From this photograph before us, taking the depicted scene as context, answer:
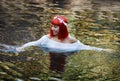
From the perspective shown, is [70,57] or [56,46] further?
[56,46]

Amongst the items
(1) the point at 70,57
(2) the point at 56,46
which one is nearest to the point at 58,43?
(2) the point at 56,46

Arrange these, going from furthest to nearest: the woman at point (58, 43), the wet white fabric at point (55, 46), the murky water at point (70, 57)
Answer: the wet white fabric at point (55, 46) → the woman at point (58, 43) → the murky water at point (70, 57)

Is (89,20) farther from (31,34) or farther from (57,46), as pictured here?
(57,46)

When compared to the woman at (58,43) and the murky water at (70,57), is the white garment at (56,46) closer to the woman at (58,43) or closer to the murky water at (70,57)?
the woman at (58,43)

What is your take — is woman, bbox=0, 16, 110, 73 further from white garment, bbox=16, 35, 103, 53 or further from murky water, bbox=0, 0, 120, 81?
murky water, bbox=0, 0, 120, 81

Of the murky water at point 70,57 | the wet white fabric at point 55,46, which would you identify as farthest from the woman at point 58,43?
the murky water at point 70,57

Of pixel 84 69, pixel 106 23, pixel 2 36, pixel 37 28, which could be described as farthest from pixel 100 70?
pixel 106 23

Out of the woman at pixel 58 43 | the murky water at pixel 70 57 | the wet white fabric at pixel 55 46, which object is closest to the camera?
the murky water at pixel 70 57

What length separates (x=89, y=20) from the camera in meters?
21.1

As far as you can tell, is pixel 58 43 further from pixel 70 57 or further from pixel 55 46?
pixel 70 57

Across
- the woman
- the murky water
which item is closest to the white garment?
the woman

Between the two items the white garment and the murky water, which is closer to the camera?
the murky water

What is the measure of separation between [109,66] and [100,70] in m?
0.50

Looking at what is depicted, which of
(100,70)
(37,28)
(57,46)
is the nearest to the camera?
(100,70)
